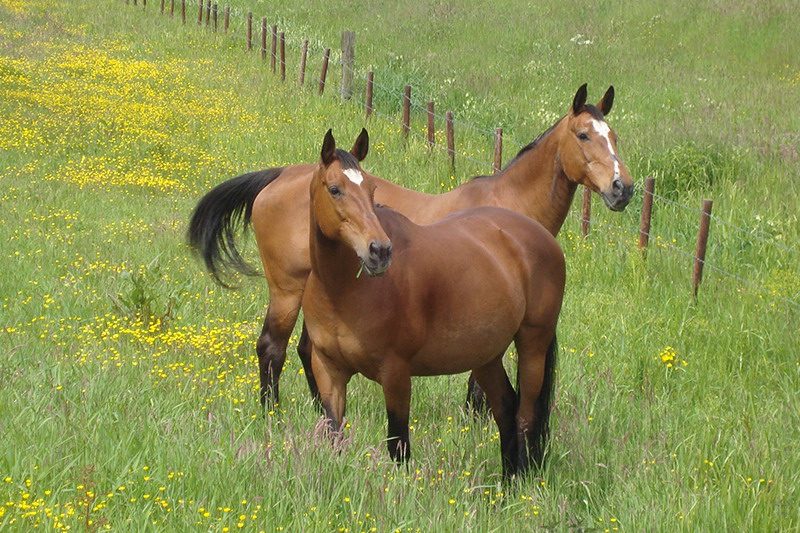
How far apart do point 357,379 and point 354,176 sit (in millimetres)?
2333

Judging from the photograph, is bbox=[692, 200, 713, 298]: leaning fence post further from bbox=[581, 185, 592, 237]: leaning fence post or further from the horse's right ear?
the horse's right ear

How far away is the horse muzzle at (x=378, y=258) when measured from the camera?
4543mm

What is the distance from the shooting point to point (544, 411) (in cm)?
588

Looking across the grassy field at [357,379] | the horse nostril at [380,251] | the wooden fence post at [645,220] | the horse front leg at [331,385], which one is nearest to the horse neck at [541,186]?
the grassy field at [357,379]

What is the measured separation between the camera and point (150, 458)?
447 cm

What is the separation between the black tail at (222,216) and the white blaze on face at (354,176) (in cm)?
260

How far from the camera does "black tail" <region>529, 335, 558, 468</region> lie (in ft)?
19.1

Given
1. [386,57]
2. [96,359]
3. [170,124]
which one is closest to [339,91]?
[170,124]

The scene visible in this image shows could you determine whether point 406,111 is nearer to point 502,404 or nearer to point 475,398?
point 475,398

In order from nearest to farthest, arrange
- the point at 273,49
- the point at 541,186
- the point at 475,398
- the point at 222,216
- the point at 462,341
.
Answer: the point at 462,341 → the point at 475,398 → the point at 541,186 → the point at 222,216 → the point at 273,49

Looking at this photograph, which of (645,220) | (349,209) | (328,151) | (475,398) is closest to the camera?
(349,209)

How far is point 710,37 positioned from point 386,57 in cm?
779

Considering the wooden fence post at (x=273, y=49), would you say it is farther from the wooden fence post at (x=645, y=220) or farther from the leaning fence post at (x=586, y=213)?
the wooden fence post at (x=645, y=220)

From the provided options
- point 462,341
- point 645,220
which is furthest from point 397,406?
point 645,220
